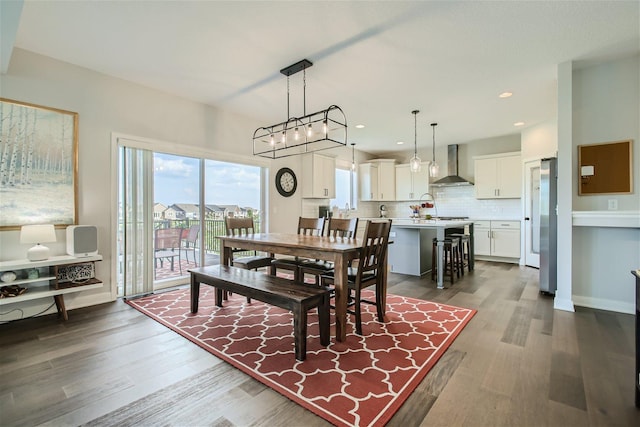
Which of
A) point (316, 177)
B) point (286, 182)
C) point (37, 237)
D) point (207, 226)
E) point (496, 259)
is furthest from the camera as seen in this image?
point (496, 259)

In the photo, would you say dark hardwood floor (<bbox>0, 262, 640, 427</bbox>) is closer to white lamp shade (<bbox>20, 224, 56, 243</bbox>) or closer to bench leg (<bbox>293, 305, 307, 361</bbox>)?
bench leg (<bbox>293, 305, 307, 361</bbox>)

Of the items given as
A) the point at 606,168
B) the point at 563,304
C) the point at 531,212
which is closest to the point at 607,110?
the point at 606,168

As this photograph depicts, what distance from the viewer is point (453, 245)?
467 cm

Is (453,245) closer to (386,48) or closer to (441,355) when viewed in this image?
(441,355)

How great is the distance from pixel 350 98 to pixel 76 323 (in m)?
4.20

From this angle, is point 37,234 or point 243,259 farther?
point 243,259

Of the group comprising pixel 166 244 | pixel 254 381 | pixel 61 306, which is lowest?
pixel 254 381

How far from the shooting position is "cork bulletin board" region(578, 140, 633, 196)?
3184 mm

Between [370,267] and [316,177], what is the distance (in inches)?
152

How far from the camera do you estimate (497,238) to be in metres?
6.31

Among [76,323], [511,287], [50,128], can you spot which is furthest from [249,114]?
[511,287]

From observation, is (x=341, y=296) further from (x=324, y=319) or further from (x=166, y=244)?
(x=166, y=244)

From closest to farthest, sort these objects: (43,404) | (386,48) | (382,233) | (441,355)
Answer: (43,404), (441,355), (382,233), (386,48)

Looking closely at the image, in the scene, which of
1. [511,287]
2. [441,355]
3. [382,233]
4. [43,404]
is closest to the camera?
[43,404]
